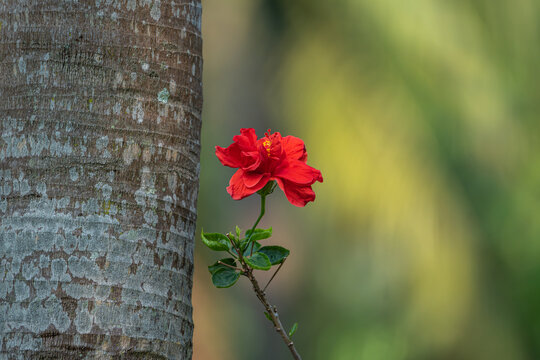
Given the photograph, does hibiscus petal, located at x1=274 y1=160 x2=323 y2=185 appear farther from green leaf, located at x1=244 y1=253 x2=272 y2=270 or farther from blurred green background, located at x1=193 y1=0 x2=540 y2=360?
blurred green background, located at x1=193 y1=0 x2=540 y2=360

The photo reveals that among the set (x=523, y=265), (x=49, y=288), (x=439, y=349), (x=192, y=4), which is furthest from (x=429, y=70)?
(x=49, y=288)

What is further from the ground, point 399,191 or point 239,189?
point 399,191

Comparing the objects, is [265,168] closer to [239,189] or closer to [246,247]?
[239,189]

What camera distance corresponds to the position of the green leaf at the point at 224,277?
5.66ft

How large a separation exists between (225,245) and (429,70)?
19.9 ft

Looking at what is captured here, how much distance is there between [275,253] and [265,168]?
0.73 ft

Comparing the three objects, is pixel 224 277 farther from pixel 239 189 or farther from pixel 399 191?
pixel 399 191

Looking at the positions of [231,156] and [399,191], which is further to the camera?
[399,191]

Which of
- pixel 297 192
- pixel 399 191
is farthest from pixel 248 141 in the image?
pixel 399 191

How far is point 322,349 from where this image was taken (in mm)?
6996

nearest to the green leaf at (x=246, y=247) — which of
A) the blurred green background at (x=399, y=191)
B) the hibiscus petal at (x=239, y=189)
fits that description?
the hibiscus petal at (x=239, y=189)

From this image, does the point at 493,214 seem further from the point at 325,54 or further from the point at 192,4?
the point at 192,4

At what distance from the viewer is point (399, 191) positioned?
Result: 7195 mm

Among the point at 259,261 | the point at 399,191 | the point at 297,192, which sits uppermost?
the point at 399,191
